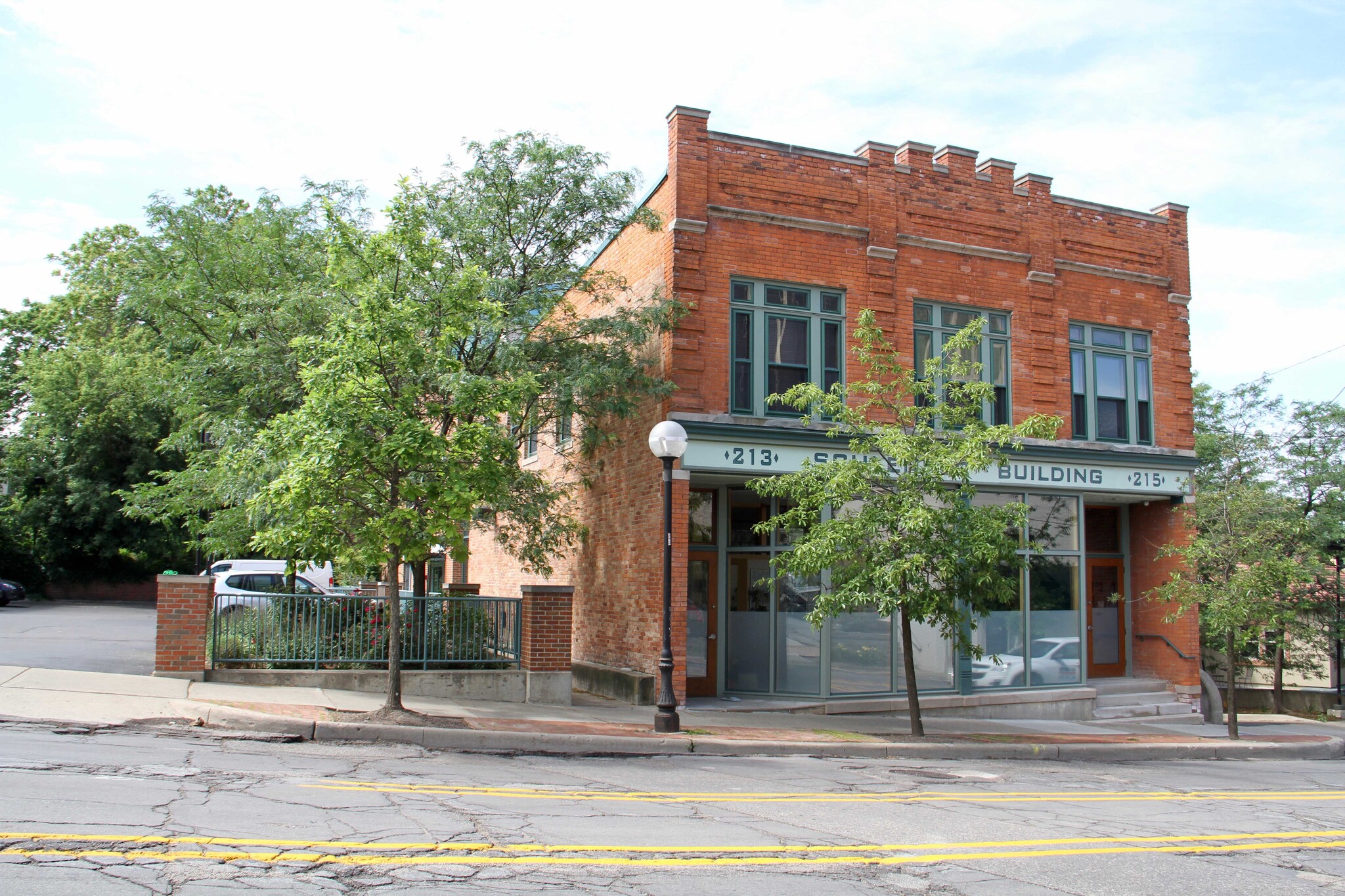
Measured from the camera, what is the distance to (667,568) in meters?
12.9

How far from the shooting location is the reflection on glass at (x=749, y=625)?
16109 mm

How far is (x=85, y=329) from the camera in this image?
38.2 metres

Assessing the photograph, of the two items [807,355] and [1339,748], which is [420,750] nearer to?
[807,355]

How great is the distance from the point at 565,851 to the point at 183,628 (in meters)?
9.11

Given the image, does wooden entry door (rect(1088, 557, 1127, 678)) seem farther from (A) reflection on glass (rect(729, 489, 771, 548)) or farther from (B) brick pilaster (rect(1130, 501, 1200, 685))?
(A) reflection on glass (rect(729, 489, 771, 548))

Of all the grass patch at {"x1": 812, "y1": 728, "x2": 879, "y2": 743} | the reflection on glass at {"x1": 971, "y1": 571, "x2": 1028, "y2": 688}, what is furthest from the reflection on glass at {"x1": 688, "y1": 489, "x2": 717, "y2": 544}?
the reflection on glass at {"x1": 971, "y1": 571, "x2": 1028, "y2": 688}

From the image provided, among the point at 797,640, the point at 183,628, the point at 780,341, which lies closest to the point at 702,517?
the point at 797,640

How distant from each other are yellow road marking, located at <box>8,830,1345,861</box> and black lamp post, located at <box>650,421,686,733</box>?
536cm

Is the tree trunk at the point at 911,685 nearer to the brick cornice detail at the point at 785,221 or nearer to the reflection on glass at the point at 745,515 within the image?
the reflection on glass at the point at 745,515

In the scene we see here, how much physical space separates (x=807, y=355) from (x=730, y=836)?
10187mm

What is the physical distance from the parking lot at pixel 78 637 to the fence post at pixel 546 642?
5.41 m

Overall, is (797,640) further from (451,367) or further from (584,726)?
(451,367)

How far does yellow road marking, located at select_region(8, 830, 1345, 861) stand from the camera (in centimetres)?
580

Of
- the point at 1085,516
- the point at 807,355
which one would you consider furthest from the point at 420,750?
the point at 1085,516
